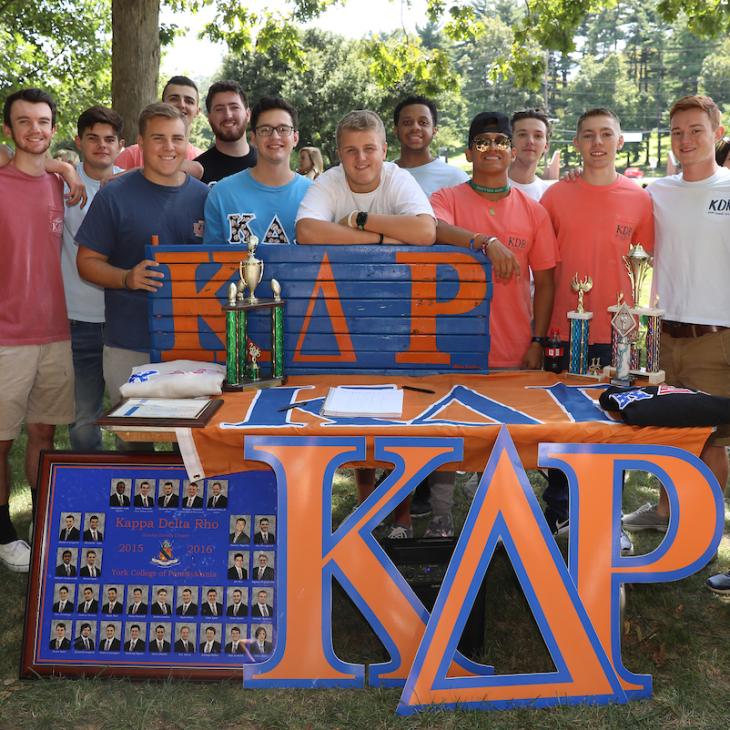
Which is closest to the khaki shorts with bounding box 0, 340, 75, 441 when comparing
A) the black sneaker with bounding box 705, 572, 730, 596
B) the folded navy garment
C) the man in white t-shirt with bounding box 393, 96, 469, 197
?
the man in white t-shirt with bounding box 393, 96, 469, 197

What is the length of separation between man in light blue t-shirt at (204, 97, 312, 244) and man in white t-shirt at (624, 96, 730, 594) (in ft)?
5.99

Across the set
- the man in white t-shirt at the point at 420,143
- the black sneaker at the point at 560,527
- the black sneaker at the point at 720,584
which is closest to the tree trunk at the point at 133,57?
the man in white t-shirt at the point at 420,143

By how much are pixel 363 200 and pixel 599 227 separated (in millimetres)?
1165

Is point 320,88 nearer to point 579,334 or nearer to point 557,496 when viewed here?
point 557,496

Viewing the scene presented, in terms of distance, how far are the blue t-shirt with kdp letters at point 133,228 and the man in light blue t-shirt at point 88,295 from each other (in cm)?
40

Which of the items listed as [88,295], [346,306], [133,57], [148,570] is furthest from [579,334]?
[133,57]

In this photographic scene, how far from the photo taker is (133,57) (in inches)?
298

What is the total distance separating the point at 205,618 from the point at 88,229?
1917mm

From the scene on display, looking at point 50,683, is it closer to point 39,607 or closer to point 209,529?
point 39,607

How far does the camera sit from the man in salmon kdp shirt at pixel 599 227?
411 centimetres

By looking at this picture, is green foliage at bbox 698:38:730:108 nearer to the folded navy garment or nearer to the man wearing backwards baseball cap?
the man wearing backwards baseball cap

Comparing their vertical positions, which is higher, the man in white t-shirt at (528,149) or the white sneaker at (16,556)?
the man in white t-shirt at (528,149)

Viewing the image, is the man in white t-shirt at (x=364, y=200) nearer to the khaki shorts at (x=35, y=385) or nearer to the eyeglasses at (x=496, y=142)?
the eyeglasses at (x=496, y=142)

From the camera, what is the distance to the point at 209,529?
3.28 m
